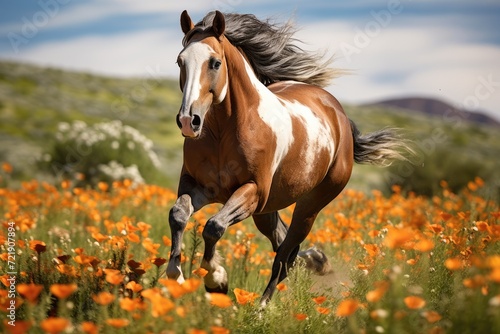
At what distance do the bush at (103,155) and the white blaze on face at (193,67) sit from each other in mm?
9372

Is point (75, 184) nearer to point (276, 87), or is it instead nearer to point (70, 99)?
point (276, 87)

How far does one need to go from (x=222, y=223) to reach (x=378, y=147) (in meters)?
3.01

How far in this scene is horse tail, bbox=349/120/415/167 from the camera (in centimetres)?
645

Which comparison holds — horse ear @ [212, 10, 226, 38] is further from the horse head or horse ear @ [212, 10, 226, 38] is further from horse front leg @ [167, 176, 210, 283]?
horse front leg @ [167, 176, 210, 283]

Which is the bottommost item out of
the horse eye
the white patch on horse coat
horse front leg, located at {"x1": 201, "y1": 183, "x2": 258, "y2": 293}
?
horse front leg, located at {"x1": 201, "y1": 183, "x2": 258, "y2": 293}

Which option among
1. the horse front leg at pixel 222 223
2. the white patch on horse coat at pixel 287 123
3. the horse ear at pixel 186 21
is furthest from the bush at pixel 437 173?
the horse ear at pixel 186 21

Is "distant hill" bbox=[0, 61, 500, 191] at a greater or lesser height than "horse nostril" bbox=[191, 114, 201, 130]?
lesser

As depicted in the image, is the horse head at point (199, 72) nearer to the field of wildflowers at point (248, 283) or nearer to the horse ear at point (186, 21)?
the horse ear at point (186, 21)

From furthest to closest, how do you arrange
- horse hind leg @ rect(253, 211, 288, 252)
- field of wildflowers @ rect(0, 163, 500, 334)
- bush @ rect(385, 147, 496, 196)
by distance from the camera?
bush @ rect(385, 147, 496, 196) < horse hind leg @ rect(253, 211, 288, 252) < field of wildflowers @ rect(0, 163, 500, 334)

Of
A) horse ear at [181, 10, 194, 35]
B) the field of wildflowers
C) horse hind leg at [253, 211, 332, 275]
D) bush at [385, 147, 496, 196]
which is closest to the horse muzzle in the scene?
the field of wildflowers

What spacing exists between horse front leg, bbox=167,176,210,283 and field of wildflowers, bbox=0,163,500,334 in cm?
15

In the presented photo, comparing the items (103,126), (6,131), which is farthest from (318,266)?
(6,131)

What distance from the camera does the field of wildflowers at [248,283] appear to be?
2.70 meters

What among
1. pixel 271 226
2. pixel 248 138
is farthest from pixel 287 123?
pixel 271 226
